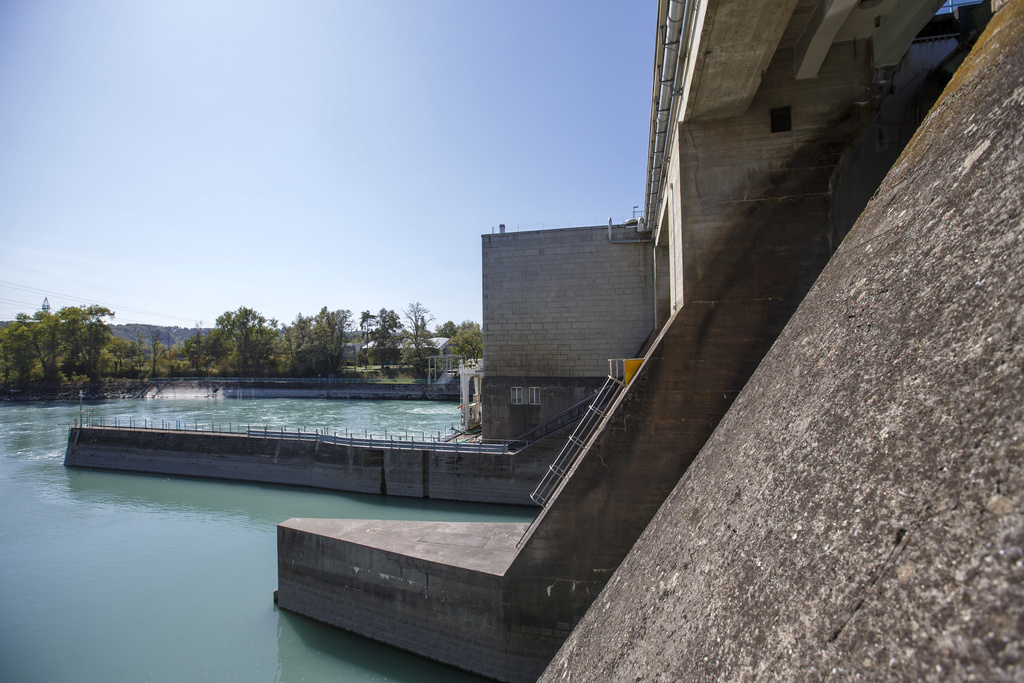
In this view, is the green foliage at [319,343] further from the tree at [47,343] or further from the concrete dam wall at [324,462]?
the concrete dam wall at [324,462]

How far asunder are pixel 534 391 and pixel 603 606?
1202 centimetres

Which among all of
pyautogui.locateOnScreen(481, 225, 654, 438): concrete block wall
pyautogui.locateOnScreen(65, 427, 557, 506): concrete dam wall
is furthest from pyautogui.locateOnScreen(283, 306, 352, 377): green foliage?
pyautogui.locateOnScreen(481, 225, 654, 438): concrete block wall

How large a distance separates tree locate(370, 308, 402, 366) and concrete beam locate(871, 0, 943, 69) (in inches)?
2474

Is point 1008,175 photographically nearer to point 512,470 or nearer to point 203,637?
point 203,637

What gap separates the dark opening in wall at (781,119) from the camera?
6910 millimetres

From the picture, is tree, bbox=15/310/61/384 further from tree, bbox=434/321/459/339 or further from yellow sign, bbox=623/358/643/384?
yellow sign, bbox=623/358/643/384

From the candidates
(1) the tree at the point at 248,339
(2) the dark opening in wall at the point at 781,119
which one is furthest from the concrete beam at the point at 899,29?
(1) the tree at the point at 248,339

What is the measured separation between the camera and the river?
826cm

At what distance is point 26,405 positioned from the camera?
5047 centimetres

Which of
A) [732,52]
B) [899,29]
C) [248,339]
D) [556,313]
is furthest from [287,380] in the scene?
[899,29]

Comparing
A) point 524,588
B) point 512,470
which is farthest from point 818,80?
point 512,470

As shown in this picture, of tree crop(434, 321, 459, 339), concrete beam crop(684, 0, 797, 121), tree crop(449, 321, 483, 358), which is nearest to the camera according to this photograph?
concrete beam crop(684, 0, 797, 121)

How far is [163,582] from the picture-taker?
36.6 feet

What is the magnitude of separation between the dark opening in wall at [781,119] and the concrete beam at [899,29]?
124 cm
